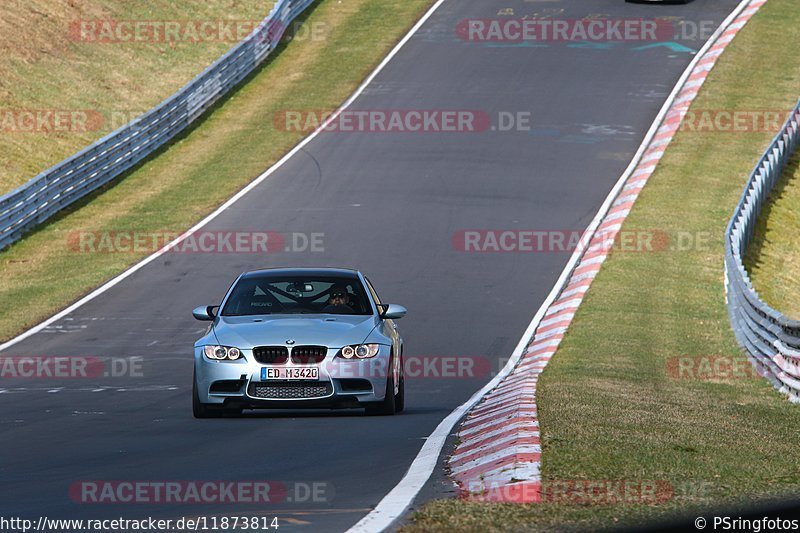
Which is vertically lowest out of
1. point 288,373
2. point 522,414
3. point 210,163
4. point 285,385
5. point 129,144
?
point 522,414

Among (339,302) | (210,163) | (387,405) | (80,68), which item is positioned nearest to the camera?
(387,405)

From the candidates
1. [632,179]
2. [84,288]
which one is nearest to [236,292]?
[84,288]

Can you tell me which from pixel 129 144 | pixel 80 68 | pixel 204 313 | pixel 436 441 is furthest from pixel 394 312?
pixel 80 68

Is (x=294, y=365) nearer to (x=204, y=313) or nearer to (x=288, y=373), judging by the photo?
(x=288, y=373)

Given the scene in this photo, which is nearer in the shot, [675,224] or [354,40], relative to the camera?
[675,224]

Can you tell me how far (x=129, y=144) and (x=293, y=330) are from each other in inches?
865

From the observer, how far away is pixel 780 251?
30406 millimetres

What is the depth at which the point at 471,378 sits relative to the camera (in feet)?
58.9

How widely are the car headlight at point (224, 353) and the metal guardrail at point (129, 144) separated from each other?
51.5 feet

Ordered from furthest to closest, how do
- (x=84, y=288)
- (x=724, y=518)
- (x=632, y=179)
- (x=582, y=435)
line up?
(x=632, y=179) < (x=84, y=288) < (x=582, y=435) < (x=724, y=518)

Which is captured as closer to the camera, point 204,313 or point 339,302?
point 204,313

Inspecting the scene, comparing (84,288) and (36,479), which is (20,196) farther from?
(36,479)

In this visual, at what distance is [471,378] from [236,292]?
4270 millimetres

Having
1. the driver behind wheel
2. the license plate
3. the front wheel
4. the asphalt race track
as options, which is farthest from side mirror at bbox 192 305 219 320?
the front wheel
